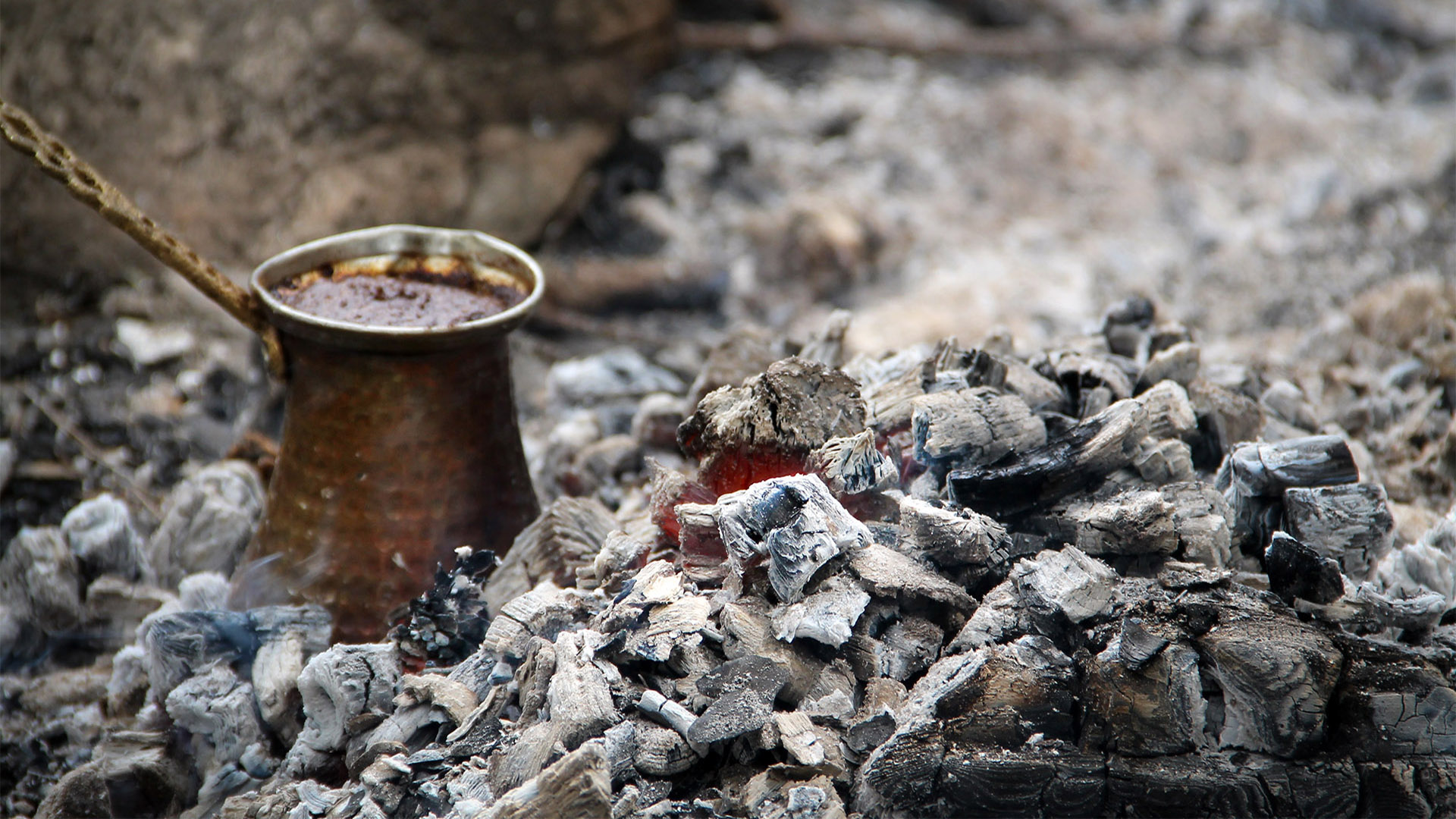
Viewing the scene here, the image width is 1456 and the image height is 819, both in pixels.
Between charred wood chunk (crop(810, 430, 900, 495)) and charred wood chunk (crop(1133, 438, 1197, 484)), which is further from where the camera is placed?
charred wood chunk (crop(1133, 438, 1197, 484))

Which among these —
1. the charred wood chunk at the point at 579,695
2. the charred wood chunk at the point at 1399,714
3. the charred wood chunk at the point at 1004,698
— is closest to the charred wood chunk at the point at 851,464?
the charred wood chunk at the point at 1004,698

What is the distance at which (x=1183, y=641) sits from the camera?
5.32 ft

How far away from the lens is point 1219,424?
7.35 ft

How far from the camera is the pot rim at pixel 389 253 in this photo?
197 centimetres

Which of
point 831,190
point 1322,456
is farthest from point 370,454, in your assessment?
point 831,190

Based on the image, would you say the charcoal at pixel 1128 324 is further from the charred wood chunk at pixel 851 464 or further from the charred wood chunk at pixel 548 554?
the charred wood chunk at pixel 548 554

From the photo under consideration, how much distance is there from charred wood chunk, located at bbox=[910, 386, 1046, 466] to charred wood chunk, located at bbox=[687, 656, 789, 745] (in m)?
0.54

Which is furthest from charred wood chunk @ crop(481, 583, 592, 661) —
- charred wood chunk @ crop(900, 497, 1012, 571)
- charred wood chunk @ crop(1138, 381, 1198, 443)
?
charred wood chunk @ crop(1138, 381, 1198, 443)

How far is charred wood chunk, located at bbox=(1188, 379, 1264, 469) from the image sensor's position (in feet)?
7.35

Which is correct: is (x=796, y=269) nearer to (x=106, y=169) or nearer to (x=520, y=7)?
(x=520, y=7)

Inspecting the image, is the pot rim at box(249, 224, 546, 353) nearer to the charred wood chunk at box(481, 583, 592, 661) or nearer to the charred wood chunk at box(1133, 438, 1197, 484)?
the charred wood chunk at box(481, 583, 592, 661)

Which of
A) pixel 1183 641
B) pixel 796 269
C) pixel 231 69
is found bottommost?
pixel 796 269

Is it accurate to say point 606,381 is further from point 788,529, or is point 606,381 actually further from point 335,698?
point 788,529

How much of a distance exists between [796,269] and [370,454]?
2.83 m
